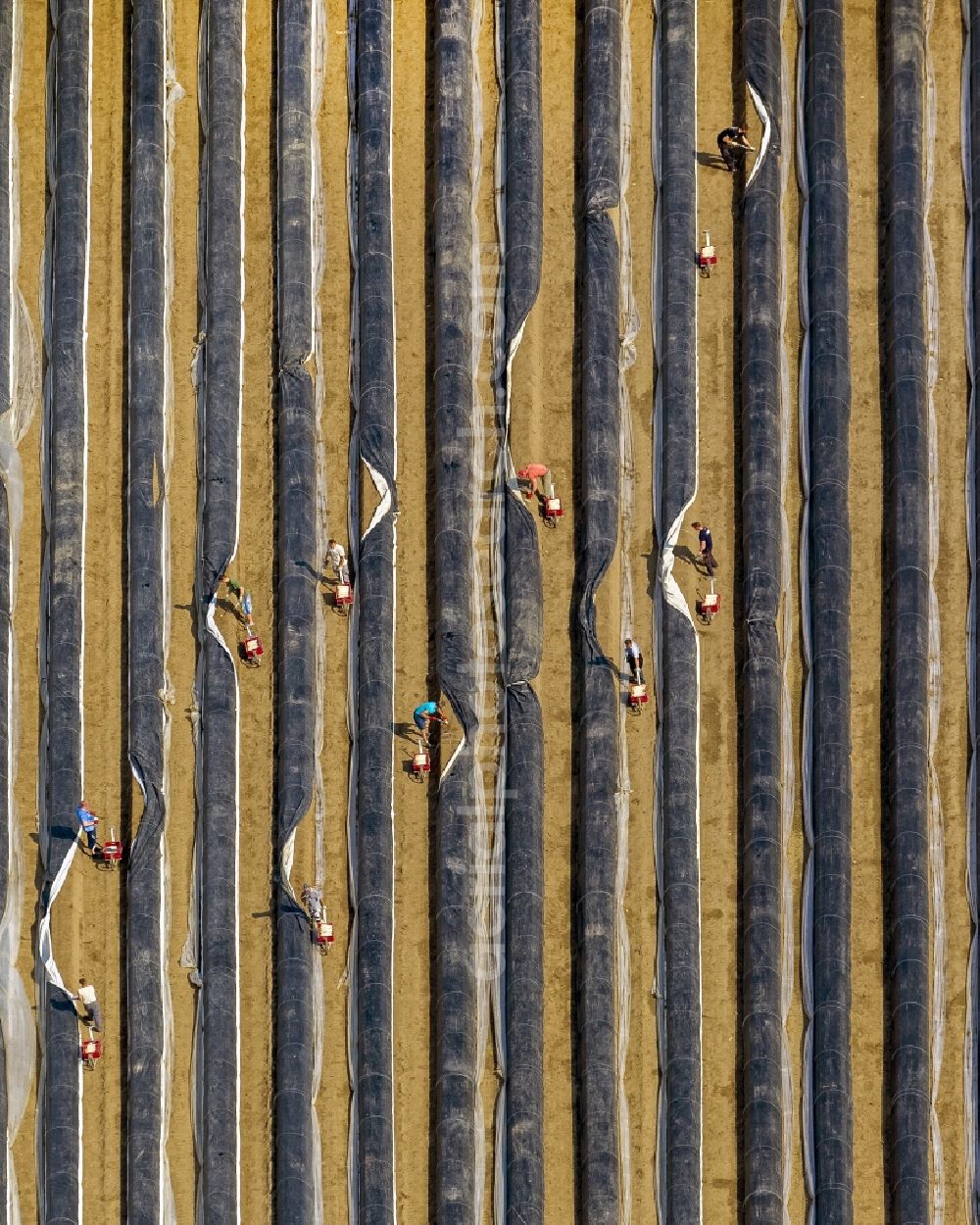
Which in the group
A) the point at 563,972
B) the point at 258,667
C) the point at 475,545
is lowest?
the point at 563,972

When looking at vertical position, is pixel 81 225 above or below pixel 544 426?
above

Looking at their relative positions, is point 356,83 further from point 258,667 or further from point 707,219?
point 258,667

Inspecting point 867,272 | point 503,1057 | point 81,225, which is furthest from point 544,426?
point 503,1057

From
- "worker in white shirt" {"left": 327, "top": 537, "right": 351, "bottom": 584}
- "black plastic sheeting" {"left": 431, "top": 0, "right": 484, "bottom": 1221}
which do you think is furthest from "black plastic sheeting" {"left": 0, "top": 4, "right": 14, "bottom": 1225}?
"black plastic sheeting" {"left": 431, "top": 0, "right": 484, "bottom": 1221}

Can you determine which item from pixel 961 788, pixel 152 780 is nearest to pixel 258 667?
pixel 152 780

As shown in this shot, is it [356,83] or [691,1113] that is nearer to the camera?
[691,1113]

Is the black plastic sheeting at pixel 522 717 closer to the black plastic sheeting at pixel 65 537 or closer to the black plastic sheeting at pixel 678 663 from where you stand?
the black plastic sheeting at pixel 678 663
